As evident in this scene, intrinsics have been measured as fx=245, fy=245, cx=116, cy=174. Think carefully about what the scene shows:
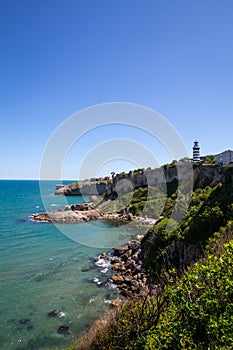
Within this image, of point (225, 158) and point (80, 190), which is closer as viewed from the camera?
point (225, 158)

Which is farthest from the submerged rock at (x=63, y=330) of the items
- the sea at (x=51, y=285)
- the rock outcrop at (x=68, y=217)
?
the rock outcrop at (x=68, y=217)

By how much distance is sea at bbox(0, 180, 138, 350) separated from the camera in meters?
14.4

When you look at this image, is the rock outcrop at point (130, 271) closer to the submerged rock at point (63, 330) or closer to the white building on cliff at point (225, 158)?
the submerged rock at point (63, 330)

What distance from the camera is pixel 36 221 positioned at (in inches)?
1901

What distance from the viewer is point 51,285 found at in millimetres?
20844

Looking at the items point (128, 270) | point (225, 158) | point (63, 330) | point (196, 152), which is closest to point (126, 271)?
point (128, 270)

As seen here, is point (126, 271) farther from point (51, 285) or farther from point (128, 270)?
point (51, 285)

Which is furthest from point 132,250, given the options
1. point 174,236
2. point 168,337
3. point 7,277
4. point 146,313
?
point 168,337

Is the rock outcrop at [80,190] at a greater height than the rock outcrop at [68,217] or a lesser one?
greater

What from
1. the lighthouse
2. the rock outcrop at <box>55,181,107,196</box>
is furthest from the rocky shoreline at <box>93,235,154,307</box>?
the rock outcrop at <box>55,181,107,196</box>

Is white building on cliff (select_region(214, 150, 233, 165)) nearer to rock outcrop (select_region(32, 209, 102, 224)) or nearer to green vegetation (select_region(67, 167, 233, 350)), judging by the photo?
rock outcrop (select_region(32, 209, 102, 224))

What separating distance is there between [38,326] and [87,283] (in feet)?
21.2

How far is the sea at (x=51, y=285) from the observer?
1443 centimetres

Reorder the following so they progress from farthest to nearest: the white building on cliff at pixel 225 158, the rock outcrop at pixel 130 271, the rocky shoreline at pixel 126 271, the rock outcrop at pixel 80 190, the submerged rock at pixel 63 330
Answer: the rock outcrop at pixel 80 190, the white building on cliff at pixel 225 158, the rock outcrop at pixel 130 271, the rocky shoreline at pixel 126 271, the submerged rock at pixel 63 330
